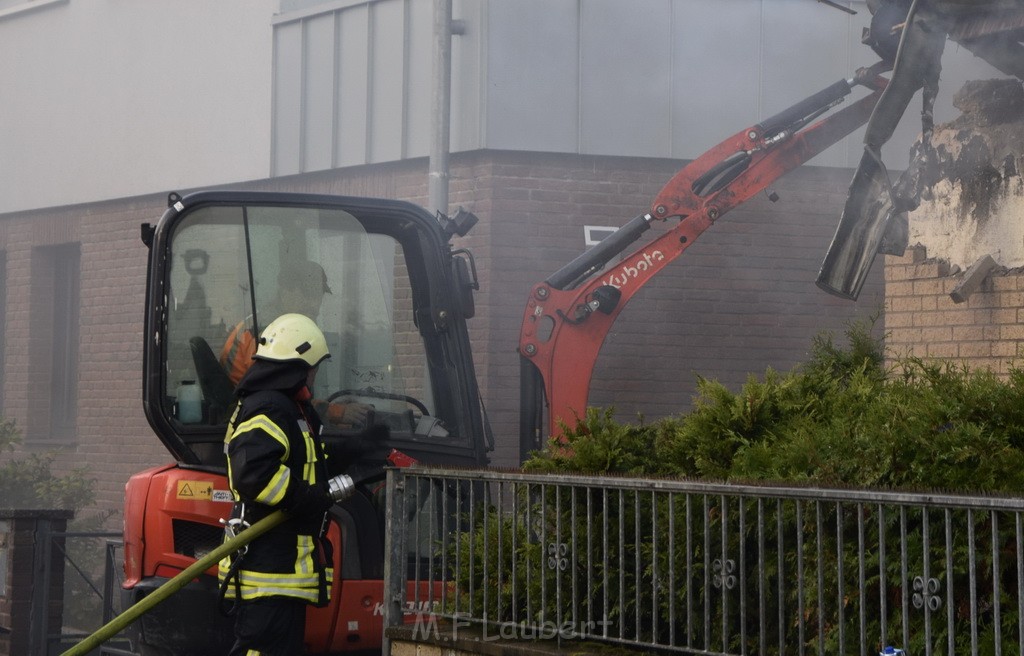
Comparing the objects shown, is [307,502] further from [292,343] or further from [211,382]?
[211,382]

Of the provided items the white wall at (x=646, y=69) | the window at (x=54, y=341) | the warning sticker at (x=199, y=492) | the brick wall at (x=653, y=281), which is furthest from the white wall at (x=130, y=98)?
the warning sticker at (x=199, y=492)

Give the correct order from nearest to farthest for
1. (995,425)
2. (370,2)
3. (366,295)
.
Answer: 1. (995,425)
2. (366,295)
3. (370,2)

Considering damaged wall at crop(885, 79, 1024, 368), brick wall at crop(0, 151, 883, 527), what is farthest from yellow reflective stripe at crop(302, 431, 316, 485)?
brick wall at crop(0, 151, 883, 527)

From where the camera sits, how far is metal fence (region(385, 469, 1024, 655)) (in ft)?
13.0

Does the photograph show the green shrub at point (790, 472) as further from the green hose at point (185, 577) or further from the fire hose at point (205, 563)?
Answer: the green hose at point (185, 577)

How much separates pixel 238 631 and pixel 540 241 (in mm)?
5432

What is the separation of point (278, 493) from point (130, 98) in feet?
29.4

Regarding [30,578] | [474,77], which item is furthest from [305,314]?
[474,77]

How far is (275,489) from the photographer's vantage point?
571 centimetres

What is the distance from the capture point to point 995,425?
4.23 meters

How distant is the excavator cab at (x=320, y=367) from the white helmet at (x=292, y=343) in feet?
2.77

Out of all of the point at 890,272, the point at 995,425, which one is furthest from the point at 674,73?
the point at 995,425

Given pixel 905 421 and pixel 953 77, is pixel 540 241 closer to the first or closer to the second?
pixel 953 77

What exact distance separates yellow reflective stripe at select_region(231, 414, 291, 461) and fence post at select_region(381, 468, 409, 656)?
414 mm
